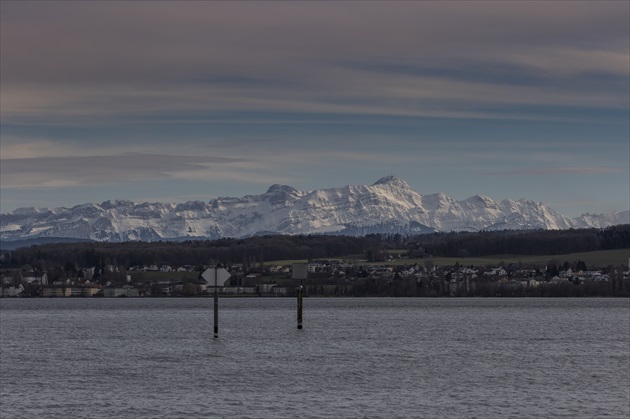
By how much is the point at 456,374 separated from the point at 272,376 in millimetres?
8976

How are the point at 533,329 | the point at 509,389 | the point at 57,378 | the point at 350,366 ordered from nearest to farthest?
the point at 509,389, the point at 57,378, the point at 350,366, the point at 533,329

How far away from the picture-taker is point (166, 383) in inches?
2111

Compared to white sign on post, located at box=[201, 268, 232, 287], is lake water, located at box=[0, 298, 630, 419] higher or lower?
lower

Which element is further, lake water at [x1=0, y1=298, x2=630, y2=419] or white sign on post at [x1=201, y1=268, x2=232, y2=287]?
white sign on post at [x1=201, y1=268, x2=232, y2=287]

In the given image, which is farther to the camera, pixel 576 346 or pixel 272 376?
pixel 576 346

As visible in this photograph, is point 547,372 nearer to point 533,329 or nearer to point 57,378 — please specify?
point 57,378

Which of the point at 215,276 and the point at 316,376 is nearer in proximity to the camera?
the point at 316,376

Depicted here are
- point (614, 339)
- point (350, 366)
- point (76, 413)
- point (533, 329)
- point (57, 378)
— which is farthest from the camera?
point (533, 329)

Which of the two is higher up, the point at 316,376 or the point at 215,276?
the point at 215,276

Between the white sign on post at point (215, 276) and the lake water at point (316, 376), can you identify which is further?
the white sign on post at point (215, 276)

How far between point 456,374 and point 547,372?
4833mm

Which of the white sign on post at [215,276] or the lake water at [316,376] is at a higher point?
the white sign on post at [215,276]

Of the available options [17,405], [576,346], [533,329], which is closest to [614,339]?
[576,346]

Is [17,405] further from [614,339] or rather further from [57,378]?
[614,339]
